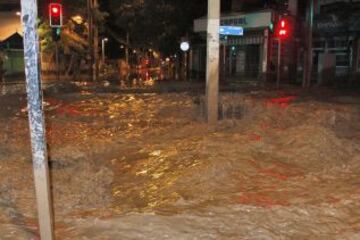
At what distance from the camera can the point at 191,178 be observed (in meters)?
7.69

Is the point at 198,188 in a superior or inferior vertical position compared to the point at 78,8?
inferior

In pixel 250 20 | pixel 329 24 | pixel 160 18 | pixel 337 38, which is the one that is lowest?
pixel 337 38

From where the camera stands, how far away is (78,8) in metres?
42.8

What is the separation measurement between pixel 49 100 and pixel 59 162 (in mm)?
11204

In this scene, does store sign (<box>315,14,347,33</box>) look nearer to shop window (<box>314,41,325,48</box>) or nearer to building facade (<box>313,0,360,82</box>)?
building facade (<box>313,0,360,82</box>)

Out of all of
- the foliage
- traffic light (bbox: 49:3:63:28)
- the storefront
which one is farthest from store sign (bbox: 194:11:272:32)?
traffic light (bbox: 49:3:63:28)

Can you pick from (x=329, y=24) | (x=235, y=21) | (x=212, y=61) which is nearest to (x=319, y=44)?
(x=329, y=24)

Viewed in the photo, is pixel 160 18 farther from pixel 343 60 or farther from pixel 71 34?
pixel 343 60

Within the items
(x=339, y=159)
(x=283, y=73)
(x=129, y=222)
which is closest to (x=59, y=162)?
(x=129, y=222)

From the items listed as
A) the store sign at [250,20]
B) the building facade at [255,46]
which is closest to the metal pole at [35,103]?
the building facade at [255,46]

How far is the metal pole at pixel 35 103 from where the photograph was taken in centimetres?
423

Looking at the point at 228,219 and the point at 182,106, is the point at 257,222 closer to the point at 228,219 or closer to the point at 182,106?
the point at 228,219

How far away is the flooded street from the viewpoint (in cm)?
569

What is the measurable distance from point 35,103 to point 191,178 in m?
3.81
